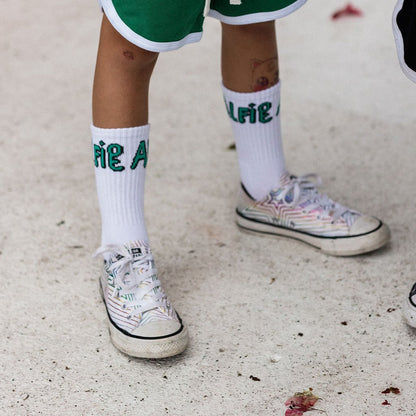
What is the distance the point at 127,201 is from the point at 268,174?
382 mm

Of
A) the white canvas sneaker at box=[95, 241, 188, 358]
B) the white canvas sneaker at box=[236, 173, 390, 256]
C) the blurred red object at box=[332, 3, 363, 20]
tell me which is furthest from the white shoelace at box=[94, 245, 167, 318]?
the blurred red object at box=[332, 3, 363, 20]

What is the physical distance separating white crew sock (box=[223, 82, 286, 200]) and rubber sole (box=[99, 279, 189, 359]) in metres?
0.45

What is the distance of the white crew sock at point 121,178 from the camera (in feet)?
4.35

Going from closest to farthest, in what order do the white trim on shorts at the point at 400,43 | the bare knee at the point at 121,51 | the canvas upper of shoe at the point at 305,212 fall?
the white trim on shorts at the point at 400,43 < the bare knee at the point at 121,51 < the canvas upper of shoe at the point at 305,212

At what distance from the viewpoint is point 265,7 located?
53.2 inches

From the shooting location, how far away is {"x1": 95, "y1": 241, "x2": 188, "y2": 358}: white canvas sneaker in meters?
1.31

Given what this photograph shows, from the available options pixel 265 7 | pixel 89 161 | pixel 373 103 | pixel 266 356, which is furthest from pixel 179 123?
pixel 266 356

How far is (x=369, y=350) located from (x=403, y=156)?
0.78 metres

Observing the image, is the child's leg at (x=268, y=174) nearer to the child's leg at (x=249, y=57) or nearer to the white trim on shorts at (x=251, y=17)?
the child's leg at (x=249, y=57)

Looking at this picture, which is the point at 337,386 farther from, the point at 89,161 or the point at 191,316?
the point at 89,161

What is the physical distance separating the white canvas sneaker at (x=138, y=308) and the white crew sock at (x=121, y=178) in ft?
0.10

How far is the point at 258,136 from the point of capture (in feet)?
5.18

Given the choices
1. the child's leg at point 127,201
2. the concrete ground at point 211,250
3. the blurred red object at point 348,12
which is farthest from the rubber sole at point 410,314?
the blurred red object at point 348,12

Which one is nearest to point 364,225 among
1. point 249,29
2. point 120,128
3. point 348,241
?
point 348,241
